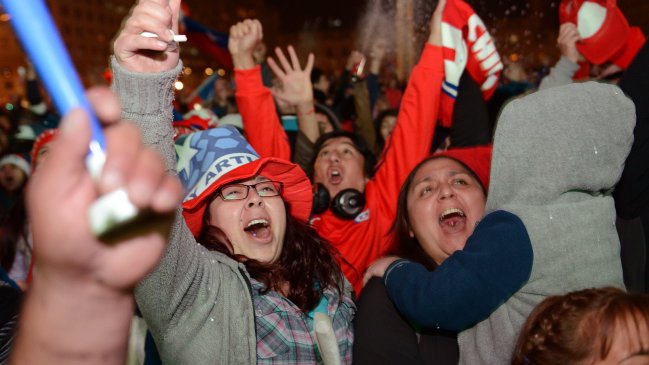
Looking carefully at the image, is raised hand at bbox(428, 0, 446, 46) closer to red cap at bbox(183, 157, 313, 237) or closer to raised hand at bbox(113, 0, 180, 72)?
red cap at bbox(183, 157, 313, 237)

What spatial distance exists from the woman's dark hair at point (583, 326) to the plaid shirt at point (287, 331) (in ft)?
2.14

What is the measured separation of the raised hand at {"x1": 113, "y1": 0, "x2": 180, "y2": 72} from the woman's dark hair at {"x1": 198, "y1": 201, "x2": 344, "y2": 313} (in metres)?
0.88

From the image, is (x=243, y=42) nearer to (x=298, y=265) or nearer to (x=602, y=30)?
(x=298, y=265)

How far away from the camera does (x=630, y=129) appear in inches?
57.4

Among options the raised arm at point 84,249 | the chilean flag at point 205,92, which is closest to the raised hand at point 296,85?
the raised arm at point 84,249

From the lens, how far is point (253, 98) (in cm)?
303

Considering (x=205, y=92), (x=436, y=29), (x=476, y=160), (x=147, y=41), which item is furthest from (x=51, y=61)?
(x=205, y=92)

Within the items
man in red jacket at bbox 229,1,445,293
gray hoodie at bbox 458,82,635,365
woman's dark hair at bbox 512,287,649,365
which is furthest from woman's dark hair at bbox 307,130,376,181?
woman's dark hair at bbox 512,287,649,365

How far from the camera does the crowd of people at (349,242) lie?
1.88ft

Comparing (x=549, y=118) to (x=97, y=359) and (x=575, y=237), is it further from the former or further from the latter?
(x=97, y=359)

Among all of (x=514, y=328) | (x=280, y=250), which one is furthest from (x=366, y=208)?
(x=514, y=328)

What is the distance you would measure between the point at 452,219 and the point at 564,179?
2.78ft

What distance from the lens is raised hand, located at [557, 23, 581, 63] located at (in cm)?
356

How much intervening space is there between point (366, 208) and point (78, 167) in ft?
8.04
